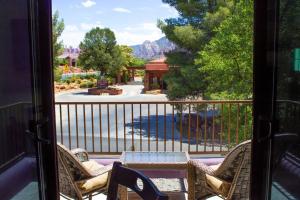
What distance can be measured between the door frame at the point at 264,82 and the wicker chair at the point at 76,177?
1498 millimetres

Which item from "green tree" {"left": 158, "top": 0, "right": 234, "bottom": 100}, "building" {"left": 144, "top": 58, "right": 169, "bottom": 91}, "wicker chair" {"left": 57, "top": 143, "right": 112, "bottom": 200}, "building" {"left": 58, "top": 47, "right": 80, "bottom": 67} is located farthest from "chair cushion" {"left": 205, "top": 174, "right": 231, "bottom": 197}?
"building" {"left": 58, "top": 47, "right": 80, "bottom": 67}

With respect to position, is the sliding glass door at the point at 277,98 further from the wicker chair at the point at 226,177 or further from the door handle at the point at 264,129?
the wicker chair at the point at 226,177

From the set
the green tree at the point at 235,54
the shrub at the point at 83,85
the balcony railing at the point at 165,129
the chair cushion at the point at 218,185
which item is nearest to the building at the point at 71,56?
the shrub at the point at 83,85

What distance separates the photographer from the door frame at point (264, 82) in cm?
205

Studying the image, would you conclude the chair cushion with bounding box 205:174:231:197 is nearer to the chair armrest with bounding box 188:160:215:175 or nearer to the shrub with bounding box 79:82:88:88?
the chair armrest with bounding box 188:160:215:175

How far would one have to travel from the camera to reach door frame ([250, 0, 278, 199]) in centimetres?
205

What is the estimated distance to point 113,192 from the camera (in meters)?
1.63

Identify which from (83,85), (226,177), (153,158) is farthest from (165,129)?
(83,85)

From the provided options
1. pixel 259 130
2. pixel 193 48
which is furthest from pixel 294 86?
pixel 193 48

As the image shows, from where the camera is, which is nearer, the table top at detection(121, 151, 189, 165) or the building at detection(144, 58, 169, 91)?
the table top at detection(121, 151, 189, 165)

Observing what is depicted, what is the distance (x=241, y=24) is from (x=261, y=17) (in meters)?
3.65

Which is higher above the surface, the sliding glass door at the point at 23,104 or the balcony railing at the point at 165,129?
the sliding glass door at the point at 23,104

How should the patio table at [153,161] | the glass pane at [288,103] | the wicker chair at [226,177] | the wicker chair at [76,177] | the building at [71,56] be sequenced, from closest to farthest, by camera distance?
the glass pane at [288,103] → the wicker chair at [226,177] → the wicker chair at [76,177] → the patio table at [153,161] → the building at [71,56]

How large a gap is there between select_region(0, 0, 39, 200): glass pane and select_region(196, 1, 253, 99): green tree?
394 centimetres
